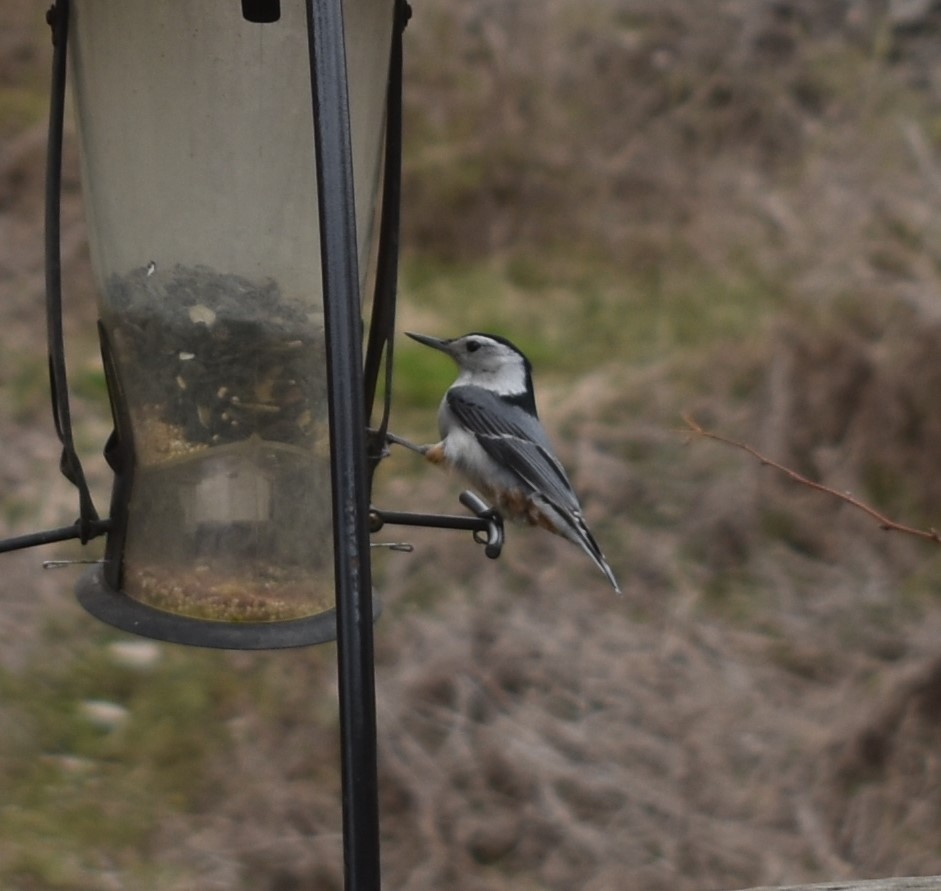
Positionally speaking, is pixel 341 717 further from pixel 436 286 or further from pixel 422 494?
pixel 436 286

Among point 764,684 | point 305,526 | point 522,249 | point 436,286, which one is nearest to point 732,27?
point 522,249

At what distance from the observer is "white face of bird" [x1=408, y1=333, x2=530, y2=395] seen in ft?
12.9

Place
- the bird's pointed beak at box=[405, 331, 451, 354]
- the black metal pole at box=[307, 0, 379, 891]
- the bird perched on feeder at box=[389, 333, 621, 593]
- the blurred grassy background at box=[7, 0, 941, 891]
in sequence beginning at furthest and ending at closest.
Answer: the blurred grassy background at box=[7, 0, 941, 891], the bird perched on feeder at box=[389, 333, 621, 593], the bird's pointed beak at box=[405, 331, 451, 354], the black metal pole at box=[307, 0, 379, 891]

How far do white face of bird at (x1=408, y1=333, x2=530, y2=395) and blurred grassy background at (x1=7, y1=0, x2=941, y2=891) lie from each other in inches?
60.6

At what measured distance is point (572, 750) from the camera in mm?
5145

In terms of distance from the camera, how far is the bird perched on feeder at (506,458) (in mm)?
3719

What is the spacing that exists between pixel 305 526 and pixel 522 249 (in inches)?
218

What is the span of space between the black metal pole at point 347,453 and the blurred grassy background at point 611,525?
3.20m

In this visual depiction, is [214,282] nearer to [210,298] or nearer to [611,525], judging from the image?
[210,298]

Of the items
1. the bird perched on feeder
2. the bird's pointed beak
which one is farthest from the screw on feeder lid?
the bird perched on feeder

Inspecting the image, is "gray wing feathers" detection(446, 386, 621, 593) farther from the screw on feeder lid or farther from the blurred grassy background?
the screw on feeder lid

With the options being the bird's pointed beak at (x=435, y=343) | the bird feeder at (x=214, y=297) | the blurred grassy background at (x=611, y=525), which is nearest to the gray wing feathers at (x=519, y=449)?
the bird's pointed beak at (x=435, y=343)

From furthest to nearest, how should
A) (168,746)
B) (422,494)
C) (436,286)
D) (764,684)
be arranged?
(436,286) < (422,494) < (764,684) < (168,746)

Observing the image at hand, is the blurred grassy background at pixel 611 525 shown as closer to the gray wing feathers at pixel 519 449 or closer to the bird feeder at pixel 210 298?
the gray wing feathers at pixel 519 449
